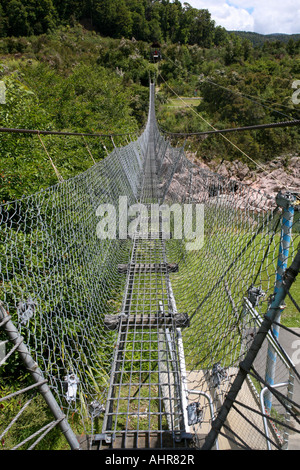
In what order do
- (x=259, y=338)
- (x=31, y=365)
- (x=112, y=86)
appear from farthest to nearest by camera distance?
(x=112, y=86), (x=31, y=365), (x=259, y=338)

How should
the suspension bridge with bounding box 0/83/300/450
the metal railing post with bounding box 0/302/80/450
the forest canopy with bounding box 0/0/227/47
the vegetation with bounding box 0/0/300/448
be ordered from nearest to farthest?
the metal railing post with bounding box 0/302/80/450 < the suspension bridge with bounding box 0/83/300/450 < the vegetation with bounding box 0/0/300/448 < the forest canopy with bounding box 0/0/227/47

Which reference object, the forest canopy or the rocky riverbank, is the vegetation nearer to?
the forest canopy

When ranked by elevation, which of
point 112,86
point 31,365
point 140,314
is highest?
point 112,86

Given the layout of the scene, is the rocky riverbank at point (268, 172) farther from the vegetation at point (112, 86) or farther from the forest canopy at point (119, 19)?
the forest canopy at point (119, 19)

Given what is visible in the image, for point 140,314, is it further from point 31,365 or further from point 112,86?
point 112,86

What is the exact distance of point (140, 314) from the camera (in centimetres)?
168

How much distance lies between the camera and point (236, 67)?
21.4 meters

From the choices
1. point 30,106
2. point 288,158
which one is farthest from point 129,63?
point 30,106

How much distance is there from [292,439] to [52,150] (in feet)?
11.3

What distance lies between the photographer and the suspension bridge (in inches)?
44.1

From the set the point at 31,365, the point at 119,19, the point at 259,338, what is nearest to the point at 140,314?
the point at 31,365

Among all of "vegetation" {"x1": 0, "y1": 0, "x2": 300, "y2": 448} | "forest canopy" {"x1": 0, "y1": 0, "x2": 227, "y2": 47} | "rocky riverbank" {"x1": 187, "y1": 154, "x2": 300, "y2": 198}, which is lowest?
"rocky riverbank" {"x1": 187, "y1": 154, "x2": 300, "y2": 198}

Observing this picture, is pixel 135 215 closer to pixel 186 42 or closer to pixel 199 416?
pixel 199 416

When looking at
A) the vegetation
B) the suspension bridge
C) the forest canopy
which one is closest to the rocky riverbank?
the vegetation
